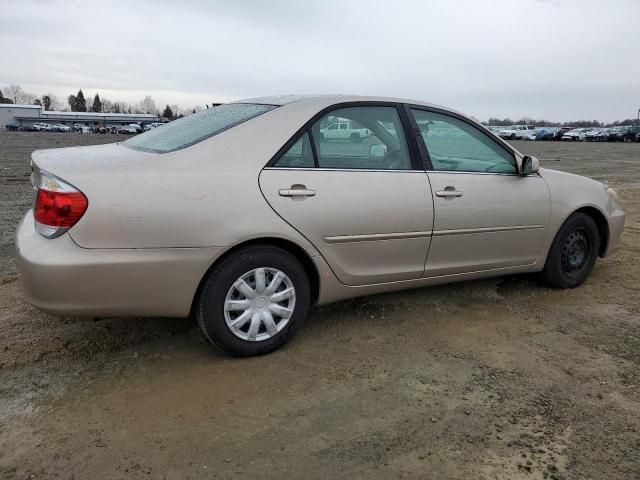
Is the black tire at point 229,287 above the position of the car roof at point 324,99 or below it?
below

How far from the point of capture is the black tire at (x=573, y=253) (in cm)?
449

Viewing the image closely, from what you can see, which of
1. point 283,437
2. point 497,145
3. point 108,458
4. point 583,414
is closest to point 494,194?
point 497,145

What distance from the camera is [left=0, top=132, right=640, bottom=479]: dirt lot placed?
2.34 metres

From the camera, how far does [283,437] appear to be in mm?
2506

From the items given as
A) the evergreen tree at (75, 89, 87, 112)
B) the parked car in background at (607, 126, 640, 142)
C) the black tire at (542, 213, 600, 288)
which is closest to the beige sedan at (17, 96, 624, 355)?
the black tire at (542, 213, 600, 288)

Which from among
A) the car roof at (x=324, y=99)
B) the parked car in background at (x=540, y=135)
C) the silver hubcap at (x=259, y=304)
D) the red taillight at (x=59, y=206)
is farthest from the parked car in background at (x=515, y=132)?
the red taillight at (x=59, y=206)

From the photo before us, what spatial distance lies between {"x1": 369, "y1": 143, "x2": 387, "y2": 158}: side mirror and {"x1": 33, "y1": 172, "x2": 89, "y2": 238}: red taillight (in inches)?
71.7

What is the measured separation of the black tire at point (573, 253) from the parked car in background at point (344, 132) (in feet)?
6.56

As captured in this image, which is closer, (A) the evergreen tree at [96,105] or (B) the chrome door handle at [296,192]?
(B) the chrome door handle at [296,192]

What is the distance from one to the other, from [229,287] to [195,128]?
44.8 inches

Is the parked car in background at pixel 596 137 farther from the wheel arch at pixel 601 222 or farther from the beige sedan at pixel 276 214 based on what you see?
the beige sedan at pixel 276 214

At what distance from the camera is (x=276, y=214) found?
3.13 meters

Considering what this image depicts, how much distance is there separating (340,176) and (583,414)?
1.89 m

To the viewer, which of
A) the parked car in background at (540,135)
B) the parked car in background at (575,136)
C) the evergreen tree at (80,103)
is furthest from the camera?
the evergreen tree at (80,103)
